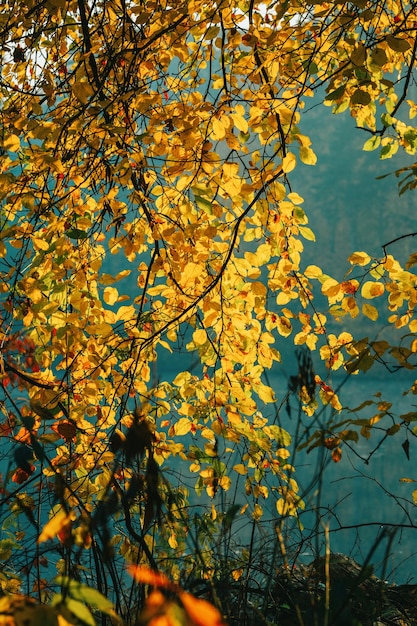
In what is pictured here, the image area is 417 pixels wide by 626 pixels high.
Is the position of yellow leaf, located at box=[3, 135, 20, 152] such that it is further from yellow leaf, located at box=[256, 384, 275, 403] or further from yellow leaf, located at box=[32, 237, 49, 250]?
yellow leaf, located at box=[256, 384, 275, 403]

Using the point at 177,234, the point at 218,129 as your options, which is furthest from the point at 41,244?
the point at 218,129

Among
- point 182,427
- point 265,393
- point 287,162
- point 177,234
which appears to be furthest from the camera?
point 182,427

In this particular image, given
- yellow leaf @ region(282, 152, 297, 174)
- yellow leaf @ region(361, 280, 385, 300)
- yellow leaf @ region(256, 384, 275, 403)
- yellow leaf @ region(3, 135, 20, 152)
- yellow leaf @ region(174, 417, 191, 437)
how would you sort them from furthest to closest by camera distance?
1. yellow leaf @ region(174, 417, 191, 437)
2. yellow leaf @ region(256, 384, 275, 403)
3. yellow leaf @ region(361, 280, 385, 300)
4. yellow leaf @ region(282, 152, 297, 174)
5. yellow leaf @ region(3, 135, 20, 152)

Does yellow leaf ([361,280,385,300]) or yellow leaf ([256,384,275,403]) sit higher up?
yellow leaf ([361,280,385,300])

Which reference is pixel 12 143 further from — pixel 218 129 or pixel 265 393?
pixel 265 393

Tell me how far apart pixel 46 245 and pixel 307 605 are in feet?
4.87

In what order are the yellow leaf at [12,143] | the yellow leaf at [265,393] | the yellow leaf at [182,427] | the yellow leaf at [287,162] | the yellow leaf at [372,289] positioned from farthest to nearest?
the yellow leaf at [182,427]
the yellow leaf at [265,393]
the yellow leaf at [372,289]
the yellow leaf at [287,162]
the yellow leaf at [12,143]

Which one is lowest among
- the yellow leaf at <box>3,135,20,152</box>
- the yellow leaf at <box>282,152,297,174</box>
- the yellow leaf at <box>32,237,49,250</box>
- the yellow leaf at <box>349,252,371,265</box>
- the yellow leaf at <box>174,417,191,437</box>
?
the yellow leaf at <box>174,417,191,437</box>

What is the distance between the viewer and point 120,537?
272 centimetres

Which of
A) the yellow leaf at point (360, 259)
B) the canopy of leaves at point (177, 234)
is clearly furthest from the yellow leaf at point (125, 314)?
the yellow leaf at point (360, 259)

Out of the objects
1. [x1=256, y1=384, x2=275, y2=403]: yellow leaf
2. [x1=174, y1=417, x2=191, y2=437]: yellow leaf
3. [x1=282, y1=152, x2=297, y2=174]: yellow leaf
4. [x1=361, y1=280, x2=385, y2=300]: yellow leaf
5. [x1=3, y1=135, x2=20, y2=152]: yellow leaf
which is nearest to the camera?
[x1=3, y1=135, x2=20, y2=152]: yellow leaf

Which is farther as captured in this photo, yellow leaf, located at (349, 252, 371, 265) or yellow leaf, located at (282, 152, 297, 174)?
yellow leaf, located at (349, 252, 371, 265)

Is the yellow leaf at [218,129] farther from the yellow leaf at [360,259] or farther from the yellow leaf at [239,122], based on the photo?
the yellow leaf at [360,259]

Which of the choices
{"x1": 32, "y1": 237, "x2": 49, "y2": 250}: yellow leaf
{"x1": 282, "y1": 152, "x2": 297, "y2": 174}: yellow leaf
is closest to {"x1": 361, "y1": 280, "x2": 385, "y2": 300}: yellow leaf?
{"x1": 282, "y1": 152, "x2": 297, "y2": 174}: yellow leaf
